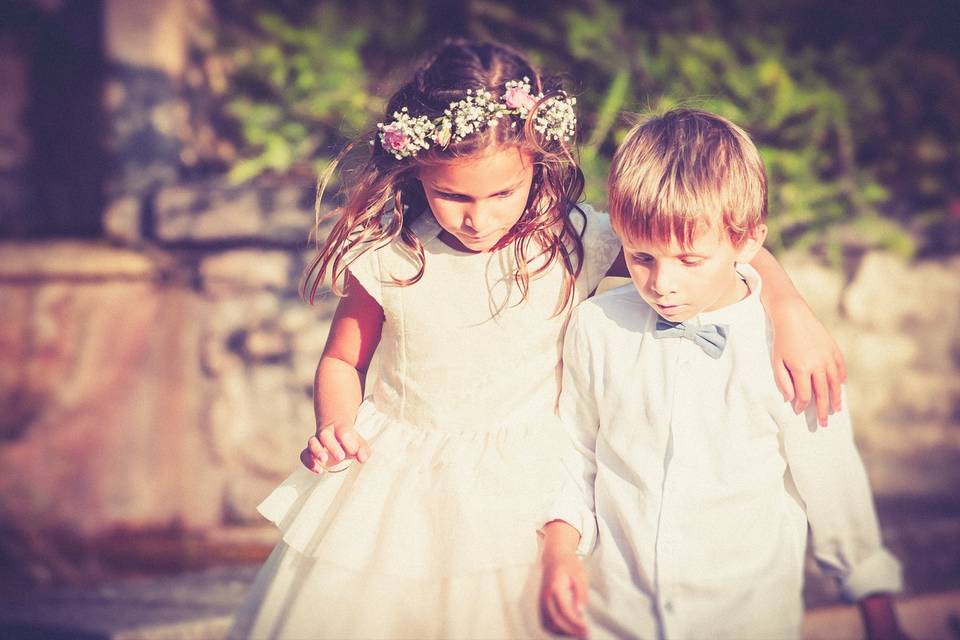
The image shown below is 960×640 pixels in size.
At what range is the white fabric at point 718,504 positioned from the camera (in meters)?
1.55

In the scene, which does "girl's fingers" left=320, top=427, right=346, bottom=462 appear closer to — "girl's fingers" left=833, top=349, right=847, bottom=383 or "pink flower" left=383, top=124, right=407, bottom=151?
"pink flower" left=383, top=124, right=407, bottom=151

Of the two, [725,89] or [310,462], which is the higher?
[725,89]

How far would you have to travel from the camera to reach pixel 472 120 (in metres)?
1.70

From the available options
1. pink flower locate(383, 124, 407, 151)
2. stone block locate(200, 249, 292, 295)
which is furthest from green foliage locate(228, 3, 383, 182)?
pink flower locate(383, 124, 407, 151)

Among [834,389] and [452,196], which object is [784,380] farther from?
[452,196]

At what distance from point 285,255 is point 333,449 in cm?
183

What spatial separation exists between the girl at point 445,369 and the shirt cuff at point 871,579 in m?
0.37

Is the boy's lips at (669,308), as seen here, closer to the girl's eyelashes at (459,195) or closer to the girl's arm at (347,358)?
the girl's eyelashes at (459,195)

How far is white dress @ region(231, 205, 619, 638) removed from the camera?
5.40 feet

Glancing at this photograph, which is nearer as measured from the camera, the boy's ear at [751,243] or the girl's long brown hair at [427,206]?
the boy's ear at [751,243]

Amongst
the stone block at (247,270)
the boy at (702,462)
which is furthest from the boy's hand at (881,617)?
the stone block at (247,270)

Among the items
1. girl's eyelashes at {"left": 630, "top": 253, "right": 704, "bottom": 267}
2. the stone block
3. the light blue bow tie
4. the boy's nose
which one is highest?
the stone block

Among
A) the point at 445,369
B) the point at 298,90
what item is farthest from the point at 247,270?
the point at 445,369

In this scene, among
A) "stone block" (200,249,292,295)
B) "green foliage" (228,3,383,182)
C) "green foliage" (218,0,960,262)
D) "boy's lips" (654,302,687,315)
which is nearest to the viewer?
"boy's lips" (654,302,687,315)
